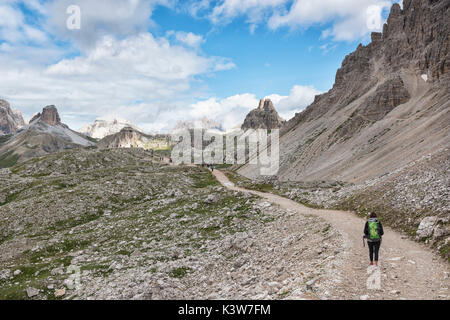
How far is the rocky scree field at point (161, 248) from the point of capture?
657 inches

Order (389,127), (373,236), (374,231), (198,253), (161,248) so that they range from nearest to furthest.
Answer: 1. (373,236)
2. (374,231)
3. (198,253)
4. (161,248)
5. (389,127)

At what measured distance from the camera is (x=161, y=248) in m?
25.6

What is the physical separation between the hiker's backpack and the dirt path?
1550 mm

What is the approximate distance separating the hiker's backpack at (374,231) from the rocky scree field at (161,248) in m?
2.31

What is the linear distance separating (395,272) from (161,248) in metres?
19.3

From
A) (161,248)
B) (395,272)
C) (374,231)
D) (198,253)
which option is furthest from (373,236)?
(161,248)

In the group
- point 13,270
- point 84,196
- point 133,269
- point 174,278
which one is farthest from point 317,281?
point 84,196

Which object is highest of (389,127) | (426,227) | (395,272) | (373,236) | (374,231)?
(389,127)

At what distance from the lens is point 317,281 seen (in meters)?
12.7

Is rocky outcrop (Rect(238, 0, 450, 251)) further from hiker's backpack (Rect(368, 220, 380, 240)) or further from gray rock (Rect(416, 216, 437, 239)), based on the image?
hiker's backpack (Rect(368, 220, 380, 240))

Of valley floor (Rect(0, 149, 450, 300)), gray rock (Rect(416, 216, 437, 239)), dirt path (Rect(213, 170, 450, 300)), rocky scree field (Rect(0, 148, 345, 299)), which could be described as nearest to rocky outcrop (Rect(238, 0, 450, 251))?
gray rock (Rect(416, 216, 437, 239))

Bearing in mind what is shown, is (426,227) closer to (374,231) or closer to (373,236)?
(374,231)
